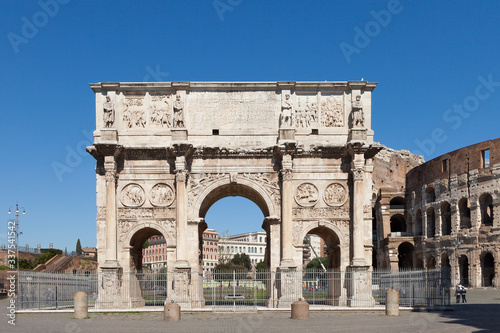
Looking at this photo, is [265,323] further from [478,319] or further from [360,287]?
[360,287]

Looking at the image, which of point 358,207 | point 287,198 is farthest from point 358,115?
point 287,198

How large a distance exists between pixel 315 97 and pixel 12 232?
13.3 metres

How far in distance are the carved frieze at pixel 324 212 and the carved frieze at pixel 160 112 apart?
21.5 feet

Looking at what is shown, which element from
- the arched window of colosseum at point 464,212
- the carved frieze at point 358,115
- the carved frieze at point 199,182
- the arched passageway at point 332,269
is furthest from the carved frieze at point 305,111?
the arched window of colosseum at point 464,212

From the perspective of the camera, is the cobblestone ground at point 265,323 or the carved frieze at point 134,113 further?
the carved frieze at point 134,113

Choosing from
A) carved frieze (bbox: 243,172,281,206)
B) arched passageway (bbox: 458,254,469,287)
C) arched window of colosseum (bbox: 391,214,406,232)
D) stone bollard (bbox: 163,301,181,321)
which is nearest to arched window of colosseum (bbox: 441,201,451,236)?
arched passageway (bbox: 458,254,469,287)

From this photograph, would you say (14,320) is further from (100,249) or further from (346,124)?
(346,124)

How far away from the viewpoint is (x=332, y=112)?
23938mm

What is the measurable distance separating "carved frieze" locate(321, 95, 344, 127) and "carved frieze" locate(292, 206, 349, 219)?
353cm

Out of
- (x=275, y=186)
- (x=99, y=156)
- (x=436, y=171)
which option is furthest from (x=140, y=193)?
(x=436, y=171)

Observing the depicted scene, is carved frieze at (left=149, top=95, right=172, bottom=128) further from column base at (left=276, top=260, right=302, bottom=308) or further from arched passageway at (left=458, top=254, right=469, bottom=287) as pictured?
arched passageway at (left=458, top=254, right=469, bottom=287)

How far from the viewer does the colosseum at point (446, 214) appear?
130 feet

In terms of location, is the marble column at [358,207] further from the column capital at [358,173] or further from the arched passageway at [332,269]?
the arched passageway at [332,269]

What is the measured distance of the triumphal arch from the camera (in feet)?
74.9
